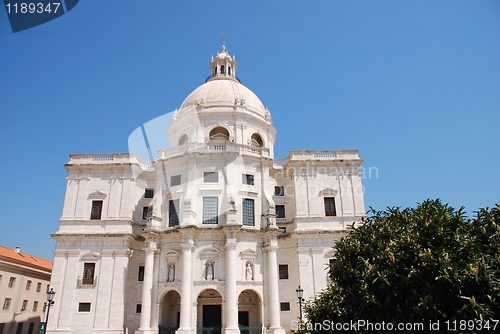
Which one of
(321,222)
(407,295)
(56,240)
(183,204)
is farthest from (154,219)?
(407,295)

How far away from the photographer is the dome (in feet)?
141

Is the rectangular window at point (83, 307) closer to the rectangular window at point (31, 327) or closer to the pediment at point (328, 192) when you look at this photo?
the rectangular window at point (31, 327)

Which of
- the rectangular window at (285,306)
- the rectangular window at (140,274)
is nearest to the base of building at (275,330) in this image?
the rectangular window at (285,306)

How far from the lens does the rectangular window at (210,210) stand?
34906 millimetres

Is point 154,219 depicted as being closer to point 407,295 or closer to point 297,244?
point 297,244

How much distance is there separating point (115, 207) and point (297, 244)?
18153mm

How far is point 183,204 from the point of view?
34906 millimetres

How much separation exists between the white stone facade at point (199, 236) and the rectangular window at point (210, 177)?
100 mm

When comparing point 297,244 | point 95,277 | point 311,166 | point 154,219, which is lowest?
point 95,277

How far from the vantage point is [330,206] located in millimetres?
37188

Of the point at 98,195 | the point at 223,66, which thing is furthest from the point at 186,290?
the point at 223,66

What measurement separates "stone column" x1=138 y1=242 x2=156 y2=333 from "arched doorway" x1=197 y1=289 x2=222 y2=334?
14.8ft

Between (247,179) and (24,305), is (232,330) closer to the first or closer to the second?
(247,179)

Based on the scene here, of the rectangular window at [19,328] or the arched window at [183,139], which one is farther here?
the arched window at [183,139]
